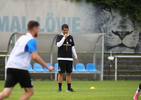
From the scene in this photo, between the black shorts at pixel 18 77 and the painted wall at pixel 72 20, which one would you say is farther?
the painted wall at pixel 72 20

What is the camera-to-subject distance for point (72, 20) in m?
19.9

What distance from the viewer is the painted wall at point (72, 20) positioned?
767 inches

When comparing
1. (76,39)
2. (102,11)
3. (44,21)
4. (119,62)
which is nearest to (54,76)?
(76,39)

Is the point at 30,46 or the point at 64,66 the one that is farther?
the point at 64,66

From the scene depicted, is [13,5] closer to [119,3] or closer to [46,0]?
[46,0]

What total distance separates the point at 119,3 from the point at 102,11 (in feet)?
4.12

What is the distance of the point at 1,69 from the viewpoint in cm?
1545

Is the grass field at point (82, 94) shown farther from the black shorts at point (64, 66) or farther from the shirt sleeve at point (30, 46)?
the shirt sleeve at point (30, 46)

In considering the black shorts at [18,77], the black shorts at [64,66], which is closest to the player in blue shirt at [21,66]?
the black shorts at [18,77]

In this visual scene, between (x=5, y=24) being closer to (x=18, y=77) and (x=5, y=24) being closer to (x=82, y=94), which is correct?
(x=82, y=94)

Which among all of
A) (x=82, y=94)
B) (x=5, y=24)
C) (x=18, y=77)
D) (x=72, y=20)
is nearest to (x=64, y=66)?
(x=82, y=94)

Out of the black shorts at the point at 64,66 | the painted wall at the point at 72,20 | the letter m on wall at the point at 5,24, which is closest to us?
the black shorts at the point at 64,66

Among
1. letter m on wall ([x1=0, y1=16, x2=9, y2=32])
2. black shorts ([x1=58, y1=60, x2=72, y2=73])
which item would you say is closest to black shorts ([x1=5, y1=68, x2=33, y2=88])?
black shorts ([x1=58, y1=60, x2=72, y2=73])

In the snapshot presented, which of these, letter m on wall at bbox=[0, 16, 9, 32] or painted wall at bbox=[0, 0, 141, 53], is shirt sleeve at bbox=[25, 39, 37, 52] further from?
letter m on wall at bbox=[0, 16, 9, 32]
